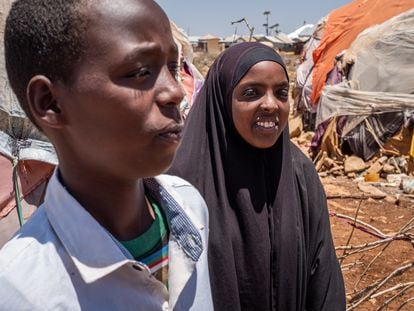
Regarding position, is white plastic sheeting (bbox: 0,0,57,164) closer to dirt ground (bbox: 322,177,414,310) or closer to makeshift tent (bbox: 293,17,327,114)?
dirt ground (bbox: 322,177,414,310)

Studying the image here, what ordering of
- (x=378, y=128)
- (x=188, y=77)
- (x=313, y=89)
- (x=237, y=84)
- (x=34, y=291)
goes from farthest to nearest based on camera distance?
(x=313, y=89) < (x=378, y=128) < (x=188, y=77) < (x=237, y=84) < (x=34, y=291)

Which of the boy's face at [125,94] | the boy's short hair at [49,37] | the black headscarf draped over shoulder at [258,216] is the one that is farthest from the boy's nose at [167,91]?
the black headscarf draped over shoulder at [258,216]

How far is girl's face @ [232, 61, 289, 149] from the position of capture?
Result: 1.85 metres

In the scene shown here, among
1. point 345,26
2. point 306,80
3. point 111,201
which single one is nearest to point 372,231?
point 111,201

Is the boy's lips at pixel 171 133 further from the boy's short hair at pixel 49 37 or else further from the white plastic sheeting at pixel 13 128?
the white plastic sheeting at pixel 13 128

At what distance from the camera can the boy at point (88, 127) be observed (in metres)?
0.88

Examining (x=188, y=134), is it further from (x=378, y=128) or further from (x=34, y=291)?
(x=378, y=128)

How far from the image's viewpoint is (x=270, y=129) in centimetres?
185

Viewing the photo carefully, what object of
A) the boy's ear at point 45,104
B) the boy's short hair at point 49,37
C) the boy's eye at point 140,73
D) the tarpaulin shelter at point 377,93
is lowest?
the tarpaulin shelter at point 377,93

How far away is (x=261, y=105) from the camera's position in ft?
6.16

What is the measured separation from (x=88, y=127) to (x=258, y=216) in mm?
1009

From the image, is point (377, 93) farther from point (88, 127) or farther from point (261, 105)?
point (88, 127)

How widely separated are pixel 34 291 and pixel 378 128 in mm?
8051

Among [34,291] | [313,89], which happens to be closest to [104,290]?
[34,291]
